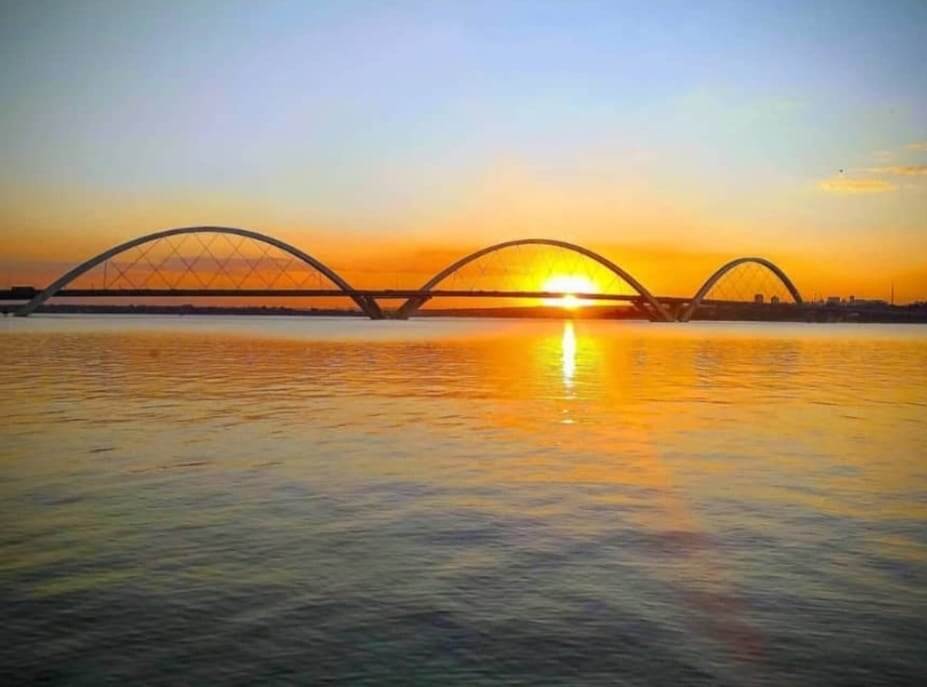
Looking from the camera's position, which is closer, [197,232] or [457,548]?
[457,548]

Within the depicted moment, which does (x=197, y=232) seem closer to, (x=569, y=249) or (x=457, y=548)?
(x=569, y=249)

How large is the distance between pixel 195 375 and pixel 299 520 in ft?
99.4

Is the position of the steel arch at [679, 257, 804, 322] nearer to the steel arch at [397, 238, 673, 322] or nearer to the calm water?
the steel arch at [397, 238, 673, 322]

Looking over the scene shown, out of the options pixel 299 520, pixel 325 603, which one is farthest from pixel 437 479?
pixel 325 603

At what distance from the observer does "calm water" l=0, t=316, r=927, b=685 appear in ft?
25.2

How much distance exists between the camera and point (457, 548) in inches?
441

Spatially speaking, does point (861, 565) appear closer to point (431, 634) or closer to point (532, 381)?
point (431, 634)

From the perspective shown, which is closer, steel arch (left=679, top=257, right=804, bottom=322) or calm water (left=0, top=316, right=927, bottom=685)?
calm water (left=0, top=316, right=927, bottom=685)

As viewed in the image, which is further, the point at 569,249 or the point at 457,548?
the point at 569,249

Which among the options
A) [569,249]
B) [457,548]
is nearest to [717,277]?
[569,249]

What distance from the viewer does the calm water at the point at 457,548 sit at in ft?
25.2

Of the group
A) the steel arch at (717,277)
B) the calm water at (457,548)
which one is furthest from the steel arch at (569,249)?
the calm water at (457,548)

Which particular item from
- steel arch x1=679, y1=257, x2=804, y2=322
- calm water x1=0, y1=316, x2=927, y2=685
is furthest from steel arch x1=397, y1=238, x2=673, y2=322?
calm water x1=0, y1=316, x2=927, y2=685

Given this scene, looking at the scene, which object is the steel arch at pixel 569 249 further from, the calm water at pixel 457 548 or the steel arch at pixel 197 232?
the calm water at pixel 457 548
